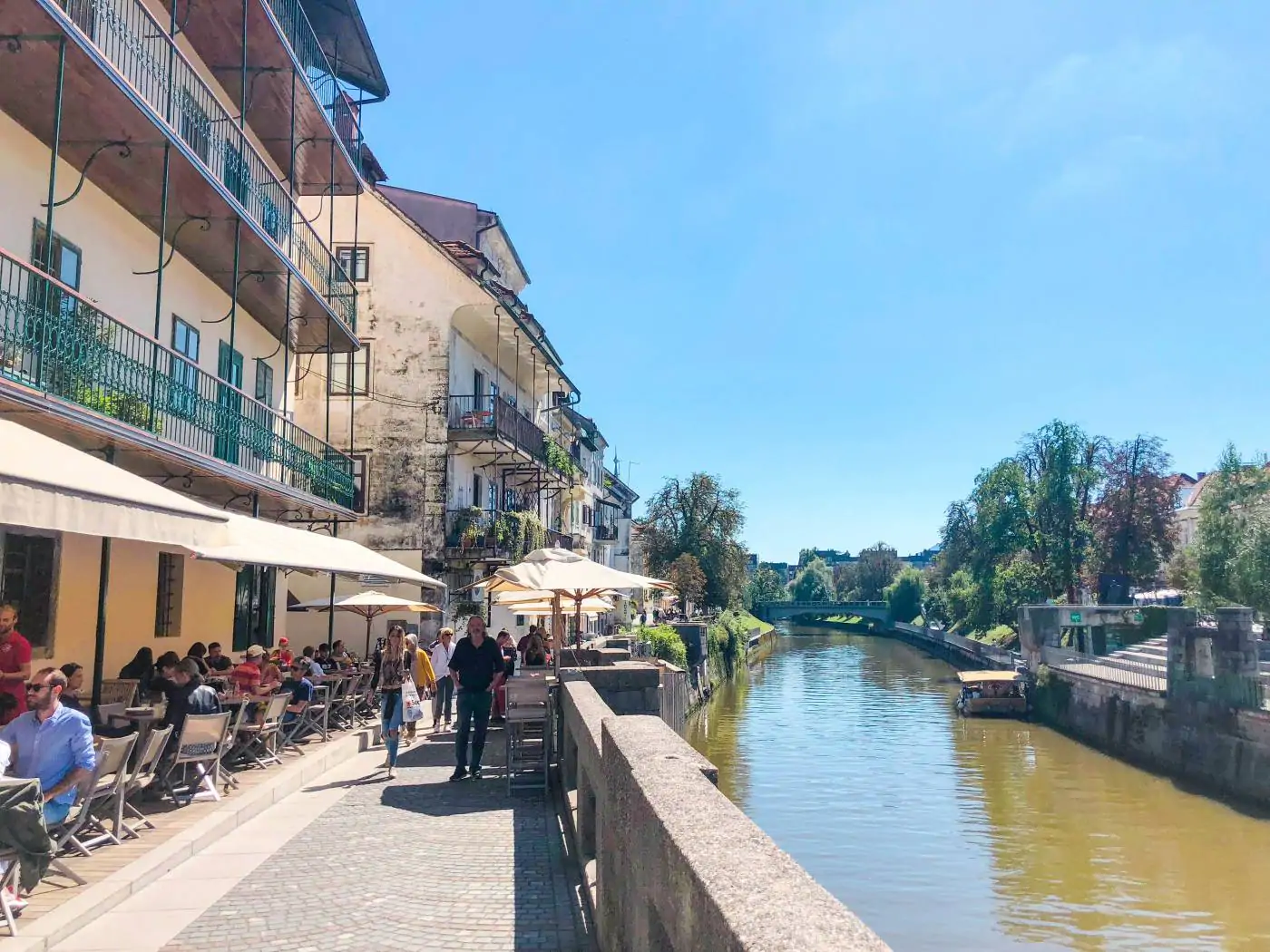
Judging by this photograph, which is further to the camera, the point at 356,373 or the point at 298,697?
the point at 356,373

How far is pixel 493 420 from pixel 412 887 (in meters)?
21.9

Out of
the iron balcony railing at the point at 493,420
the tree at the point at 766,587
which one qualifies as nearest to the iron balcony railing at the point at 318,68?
the iron balcony railing at the point at 493,420

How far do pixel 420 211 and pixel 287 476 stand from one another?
16.2 metres

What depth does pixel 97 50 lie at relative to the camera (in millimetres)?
10953

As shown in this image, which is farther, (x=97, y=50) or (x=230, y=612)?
(x=230, y=612)

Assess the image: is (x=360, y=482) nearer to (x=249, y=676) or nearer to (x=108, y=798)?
(x=249, y=676)

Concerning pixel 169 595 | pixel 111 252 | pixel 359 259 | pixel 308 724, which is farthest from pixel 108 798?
pixel 359 259

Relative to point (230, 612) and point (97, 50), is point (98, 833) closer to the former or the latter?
point (97, 50)

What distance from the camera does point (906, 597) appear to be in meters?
103

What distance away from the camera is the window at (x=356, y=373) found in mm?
28141

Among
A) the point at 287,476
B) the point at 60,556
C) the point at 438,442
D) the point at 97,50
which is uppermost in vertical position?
the point at 97,50

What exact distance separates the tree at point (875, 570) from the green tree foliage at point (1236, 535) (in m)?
84.8

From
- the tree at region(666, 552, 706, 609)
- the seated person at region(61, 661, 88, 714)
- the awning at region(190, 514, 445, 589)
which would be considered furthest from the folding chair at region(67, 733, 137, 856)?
the tree at region(666, 552, 706, 609)

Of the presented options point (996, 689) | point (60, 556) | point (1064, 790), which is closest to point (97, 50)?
point (60, 556)
